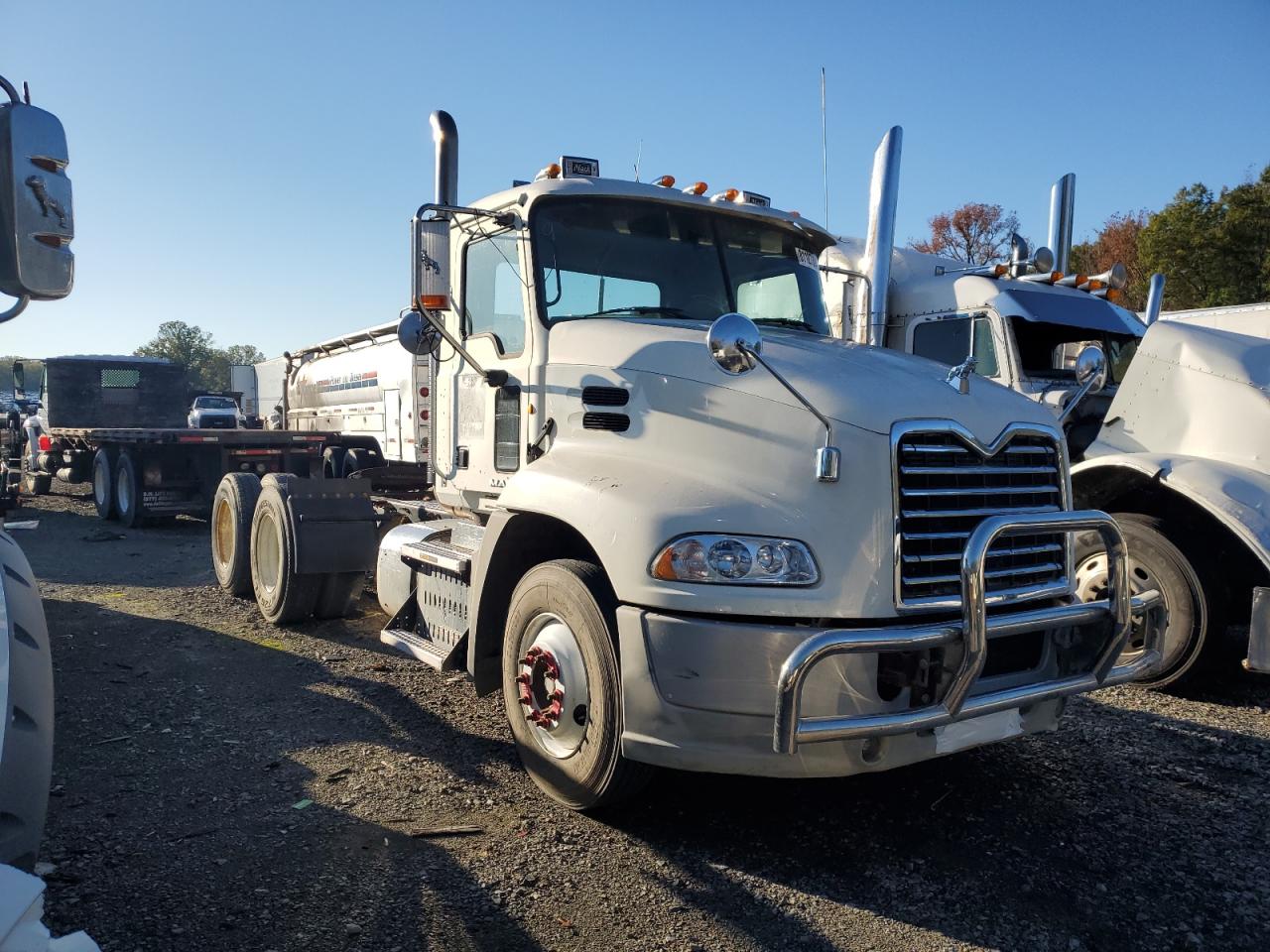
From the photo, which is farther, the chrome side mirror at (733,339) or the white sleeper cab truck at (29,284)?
the chrome side mirror at (733,339)

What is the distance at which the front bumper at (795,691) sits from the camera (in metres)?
2.99

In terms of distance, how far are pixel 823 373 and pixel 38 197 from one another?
2601 mm

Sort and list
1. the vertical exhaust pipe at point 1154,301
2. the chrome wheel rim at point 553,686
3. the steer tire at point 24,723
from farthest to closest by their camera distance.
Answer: the vertical exhaust pipe at point 1154,301, the chrome wheel rim at point 553,686, the steer tire at point 24,723

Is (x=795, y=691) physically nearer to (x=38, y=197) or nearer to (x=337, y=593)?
(x=38, y=197)

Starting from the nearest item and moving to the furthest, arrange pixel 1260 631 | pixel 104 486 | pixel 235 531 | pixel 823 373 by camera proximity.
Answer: pixel 823 373
pixel 1260 631
pixel 235 531
pixel 104 486

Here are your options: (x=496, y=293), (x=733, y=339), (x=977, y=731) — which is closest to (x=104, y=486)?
(x=496, y=293)

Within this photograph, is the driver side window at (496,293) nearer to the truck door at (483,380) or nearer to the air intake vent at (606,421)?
the truck door at (483,380)

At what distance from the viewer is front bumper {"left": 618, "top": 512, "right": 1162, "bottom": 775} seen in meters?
2.99

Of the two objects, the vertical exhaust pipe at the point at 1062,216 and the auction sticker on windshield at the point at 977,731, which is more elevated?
the vertical exhaust pipe at the point at 1062,216

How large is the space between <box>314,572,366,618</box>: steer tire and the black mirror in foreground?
15.9 ft

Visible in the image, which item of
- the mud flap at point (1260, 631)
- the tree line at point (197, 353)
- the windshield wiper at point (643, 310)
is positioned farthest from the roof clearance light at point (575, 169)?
the tree line at point (197, 353)

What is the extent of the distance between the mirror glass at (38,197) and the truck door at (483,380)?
92.9 inches

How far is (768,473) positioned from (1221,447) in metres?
3.81

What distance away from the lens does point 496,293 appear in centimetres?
494
